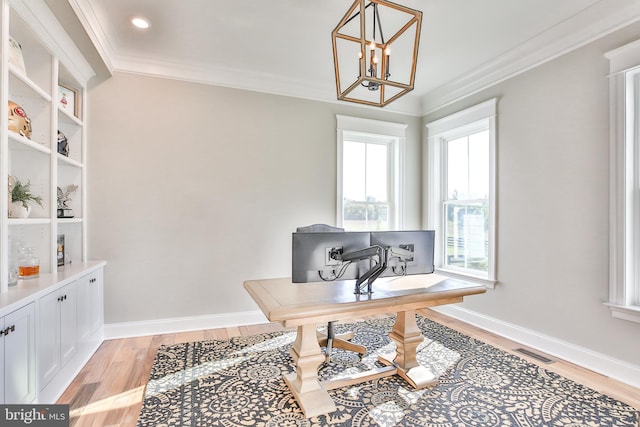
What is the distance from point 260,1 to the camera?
247 cm

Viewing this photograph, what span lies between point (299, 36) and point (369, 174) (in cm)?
198

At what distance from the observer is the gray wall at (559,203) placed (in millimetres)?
2553

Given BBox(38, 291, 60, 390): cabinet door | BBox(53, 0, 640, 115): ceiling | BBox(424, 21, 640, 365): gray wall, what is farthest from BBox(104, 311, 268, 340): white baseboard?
BBox(424, 21, 640, 365): gray wall

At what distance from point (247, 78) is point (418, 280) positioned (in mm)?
2761

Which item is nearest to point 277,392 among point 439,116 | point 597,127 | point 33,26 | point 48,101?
point 48,101

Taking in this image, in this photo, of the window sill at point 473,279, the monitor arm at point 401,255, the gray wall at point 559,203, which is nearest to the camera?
the monitor arm at point 401,255

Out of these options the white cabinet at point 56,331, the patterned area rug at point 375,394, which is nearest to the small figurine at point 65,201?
the white cabinet at point 56,331

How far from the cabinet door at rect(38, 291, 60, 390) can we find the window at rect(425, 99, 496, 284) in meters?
3.76

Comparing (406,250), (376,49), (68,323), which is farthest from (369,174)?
(68,323)

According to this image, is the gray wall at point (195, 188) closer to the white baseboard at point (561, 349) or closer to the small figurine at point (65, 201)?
the small figurine at point (65, 201)

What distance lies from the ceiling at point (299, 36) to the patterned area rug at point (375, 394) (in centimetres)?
266

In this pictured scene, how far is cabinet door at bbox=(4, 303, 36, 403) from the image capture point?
5.33ft

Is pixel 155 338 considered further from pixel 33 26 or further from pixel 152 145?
pixel 33 26

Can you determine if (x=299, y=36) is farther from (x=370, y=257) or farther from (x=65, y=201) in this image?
(x=65, y=201)
